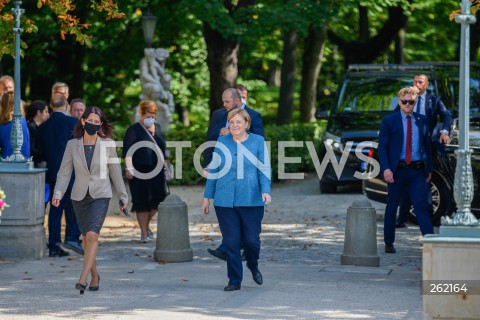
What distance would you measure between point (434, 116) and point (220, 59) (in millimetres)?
11194

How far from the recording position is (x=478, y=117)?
1462cm

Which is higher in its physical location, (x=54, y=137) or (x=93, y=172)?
(x=54, y=137)

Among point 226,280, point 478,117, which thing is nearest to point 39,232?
point 226,280

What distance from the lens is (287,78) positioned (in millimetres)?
32812

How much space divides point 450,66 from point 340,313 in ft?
50.7

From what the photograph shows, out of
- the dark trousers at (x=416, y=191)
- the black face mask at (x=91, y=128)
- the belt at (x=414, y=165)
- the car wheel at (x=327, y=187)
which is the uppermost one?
the black face mask at (x=91, y=128)

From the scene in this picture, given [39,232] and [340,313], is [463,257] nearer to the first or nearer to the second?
[340,313]

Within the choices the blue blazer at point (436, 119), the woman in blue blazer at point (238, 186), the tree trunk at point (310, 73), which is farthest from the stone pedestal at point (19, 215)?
the tree trunk at point (310, 73)

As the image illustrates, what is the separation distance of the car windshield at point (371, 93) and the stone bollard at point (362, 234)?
28.2ft

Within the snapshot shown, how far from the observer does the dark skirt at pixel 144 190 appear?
1482 cm

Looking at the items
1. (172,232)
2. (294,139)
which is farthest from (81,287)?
(294,139)

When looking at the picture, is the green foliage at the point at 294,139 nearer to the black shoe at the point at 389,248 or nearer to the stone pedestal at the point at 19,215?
the black shoe at the point at 389,248

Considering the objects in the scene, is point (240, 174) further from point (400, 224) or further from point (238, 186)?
point (400, 224)

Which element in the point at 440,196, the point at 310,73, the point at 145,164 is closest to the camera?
the point at 145,164
